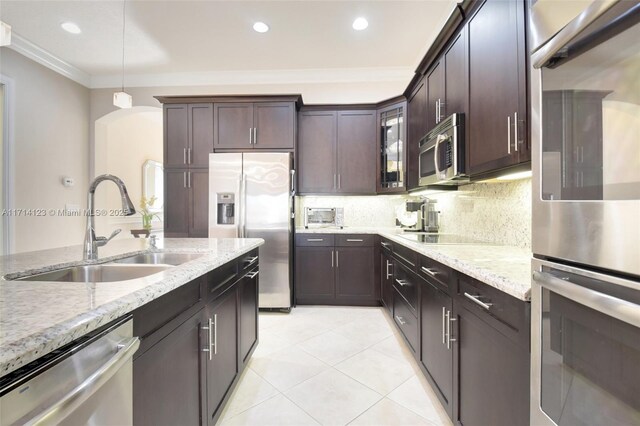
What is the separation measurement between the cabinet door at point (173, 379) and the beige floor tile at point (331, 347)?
116cm

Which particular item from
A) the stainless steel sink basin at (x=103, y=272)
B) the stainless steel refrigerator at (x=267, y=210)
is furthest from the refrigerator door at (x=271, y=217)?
the stainless steel sink basin at (x=103, y=272)

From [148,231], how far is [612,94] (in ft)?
17.6

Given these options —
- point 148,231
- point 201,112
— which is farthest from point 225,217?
point 148,231

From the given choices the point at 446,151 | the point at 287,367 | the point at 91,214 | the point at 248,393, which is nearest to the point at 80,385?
the point at 91,214

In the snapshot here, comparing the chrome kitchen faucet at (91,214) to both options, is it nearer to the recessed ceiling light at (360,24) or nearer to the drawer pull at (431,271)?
the drawer pull at (431,271)

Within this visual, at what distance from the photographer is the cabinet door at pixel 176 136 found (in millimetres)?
3422

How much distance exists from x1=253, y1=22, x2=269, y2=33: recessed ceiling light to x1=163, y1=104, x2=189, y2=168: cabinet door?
4.21 ft

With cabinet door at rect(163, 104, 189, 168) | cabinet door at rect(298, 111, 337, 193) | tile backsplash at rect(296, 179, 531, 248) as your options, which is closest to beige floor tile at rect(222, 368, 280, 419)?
tile backsplash at rect(296, 179, 531, 248)

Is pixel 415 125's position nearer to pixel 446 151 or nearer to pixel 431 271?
pixel 446 151

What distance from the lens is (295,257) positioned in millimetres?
3377

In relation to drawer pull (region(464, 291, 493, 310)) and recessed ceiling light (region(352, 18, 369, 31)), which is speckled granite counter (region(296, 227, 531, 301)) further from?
recessed ceiling light (region(352, 18, 369, 31))

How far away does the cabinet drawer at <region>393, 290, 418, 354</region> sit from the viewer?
2023mm

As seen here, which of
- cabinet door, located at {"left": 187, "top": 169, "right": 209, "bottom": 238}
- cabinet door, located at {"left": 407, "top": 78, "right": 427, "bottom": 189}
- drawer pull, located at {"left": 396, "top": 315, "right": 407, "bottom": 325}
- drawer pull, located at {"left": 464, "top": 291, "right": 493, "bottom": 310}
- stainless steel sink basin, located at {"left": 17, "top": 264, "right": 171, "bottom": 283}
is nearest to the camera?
drawer pull, located at {"left": 464, "top": 291, "right": 493, "bottom": 310}

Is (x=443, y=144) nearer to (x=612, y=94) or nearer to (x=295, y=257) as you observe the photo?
(x=612, y=94)
